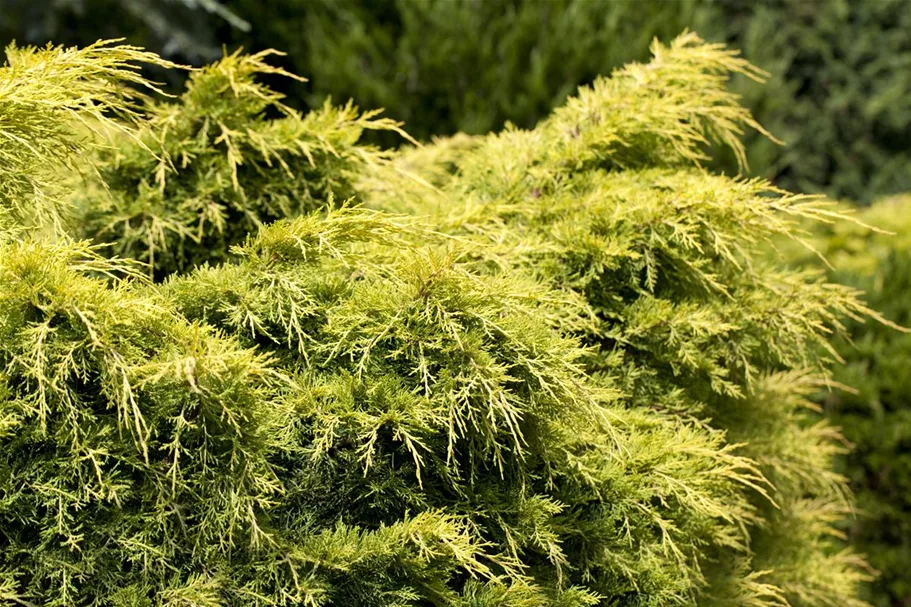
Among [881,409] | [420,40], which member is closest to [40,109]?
[881,409]

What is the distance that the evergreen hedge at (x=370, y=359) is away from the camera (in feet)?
4.91

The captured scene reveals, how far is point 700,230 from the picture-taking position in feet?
6.99

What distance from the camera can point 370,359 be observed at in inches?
65.9

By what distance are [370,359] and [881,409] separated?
273cm

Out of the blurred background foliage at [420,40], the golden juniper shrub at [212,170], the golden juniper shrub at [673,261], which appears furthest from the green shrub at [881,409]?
the golden juniper shrub at [212,170]

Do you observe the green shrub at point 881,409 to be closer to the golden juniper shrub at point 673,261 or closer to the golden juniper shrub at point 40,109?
the golden juniper shrub at point 673,261

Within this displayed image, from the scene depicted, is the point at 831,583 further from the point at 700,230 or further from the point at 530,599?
the point at 530,599

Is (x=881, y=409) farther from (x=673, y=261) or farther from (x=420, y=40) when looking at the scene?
(x=420, y=40)

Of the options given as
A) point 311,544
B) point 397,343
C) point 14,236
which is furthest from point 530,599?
point 14,236

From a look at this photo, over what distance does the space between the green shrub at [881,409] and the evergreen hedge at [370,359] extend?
1.44 meters

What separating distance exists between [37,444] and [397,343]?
23.7 inches

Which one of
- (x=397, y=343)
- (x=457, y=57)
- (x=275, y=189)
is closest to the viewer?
(x=397, y=343)

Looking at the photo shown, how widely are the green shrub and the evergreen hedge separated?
144 centimetres

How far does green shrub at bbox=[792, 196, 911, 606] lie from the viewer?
367 centimetres
